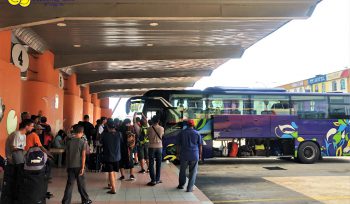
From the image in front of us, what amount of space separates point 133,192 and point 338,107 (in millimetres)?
11461

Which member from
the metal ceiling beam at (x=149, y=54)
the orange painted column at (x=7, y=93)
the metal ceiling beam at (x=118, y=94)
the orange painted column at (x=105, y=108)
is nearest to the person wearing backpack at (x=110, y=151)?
the orange painted column at (x=7, y=93)

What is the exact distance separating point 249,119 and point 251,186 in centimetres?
569

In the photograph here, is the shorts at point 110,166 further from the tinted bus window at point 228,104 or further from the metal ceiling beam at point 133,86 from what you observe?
the metal ceiling beam at point 133,86

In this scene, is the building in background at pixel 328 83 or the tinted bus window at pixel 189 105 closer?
the tinted bus window at pixel 189 105

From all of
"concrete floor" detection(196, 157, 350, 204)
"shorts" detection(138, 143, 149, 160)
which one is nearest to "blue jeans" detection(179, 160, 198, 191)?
"concrete floor" detection(196, 157, 350, 204)

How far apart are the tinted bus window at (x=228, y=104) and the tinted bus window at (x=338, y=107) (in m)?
3.75

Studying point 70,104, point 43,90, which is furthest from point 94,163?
point 70,104

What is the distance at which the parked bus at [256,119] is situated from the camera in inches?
617

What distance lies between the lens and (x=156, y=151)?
389 inches

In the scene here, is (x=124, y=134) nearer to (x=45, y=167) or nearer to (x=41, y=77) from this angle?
(x=45, y=167)

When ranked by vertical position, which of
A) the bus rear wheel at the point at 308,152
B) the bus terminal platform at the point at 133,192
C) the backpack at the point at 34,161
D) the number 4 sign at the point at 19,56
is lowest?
the bus terminal platform at the point at 133,192

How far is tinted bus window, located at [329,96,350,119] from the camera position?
1664 cm

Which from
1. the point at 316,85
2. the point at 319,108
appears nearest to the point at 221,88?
the point at 319,108

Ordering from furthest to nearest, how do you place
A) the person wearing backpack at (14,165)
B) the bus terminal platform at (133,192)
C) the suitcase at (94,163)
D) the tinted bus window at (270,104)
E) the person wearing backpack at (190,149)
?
the tinted bus window at (270,104) < the suitcase at (94,163) < the person wearing backpack at (190,149) < the bus terminal platform at (133,192) < the person wearing backpack at (14,165)
